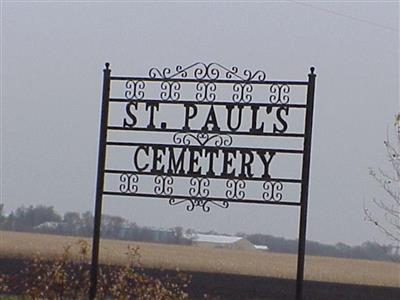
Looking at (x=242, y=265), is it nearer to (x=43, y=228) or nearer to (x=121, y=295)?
(x=43, y=228)

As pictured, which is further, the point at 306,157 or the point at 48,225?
the point at 48,225

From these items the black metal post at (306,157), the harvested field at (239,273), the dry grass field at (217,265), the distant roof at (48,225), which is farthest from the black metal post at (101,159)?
the distant roof at (48,225)

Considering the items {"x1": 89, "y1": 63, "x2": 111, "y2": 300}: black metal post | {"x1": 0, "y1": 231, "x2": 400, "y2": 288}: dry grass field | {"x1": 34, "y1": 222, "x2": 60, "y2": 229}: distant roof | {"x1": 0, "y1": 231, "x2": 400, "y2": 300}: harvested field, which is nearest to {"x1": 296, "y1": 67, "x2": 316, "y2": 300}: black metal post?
{"x1": 89, "y1": 63, "x2": 111, "y2": 300}: black metal post

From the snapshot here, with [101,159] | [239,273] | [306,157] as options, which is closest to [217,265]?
[239,273]

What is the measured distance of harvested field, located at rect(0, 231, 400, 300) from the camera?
3116 cm

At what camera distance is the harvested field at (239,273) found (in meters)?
31.2

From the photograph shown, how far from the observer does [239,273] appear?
154ft

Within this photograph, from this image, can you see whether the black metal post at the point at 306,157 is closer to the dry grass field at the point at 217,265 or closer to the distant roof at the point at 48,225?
the dry grass field at the point at 217,265

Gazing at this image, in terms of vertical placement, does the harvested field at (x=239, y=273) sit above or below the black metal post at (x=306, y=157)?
below

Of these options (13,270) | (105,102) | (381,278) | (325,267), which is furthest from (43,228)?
(105,102)

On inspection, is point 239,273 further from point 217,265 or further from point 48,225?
point 48,225

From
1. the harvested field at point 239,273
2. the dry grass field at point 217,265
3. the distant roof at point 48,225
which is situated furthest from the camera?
the distant roof at point 48,225

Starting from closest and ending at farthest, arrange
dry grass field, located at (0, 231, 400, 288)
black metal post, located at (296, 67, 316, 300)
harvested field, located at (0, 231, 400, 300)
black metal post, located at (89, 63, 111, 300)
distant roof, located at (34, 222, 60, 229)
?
black metal post, located at (296, 67, 316, 300)
black metal post, located at (89, 63, 111, 300)
harvested field, located at (0, 231, 400, 300)
dry grass field, located at (0, 231, 400, 288)
distant roof, located at (34, 222, 60, 229)

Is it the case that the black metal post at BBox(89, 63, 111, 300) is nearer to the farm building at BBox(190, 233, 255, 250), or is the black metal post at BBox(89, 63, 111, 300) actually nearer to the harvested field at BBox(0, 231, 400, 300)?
the harvested field at BBox(0, 231, 400, 300)
